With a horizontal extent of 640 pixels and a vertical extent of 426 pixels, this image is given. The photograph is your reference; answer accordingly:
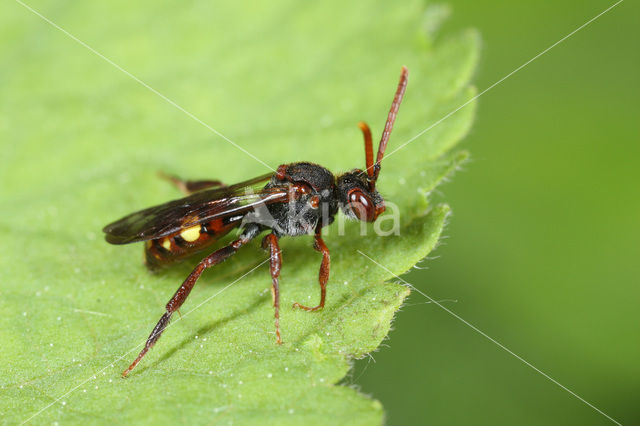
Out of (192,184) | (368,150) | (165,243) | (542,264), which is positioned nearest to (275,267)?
(165,243)

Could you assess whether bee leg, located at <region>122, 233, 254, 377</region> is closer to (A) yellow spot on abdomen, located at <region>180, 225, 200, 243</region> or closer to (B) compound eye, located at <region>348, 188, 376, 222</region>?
(A) yellow spot on abdomen, located at <region>180, 225, 200, 243</region>

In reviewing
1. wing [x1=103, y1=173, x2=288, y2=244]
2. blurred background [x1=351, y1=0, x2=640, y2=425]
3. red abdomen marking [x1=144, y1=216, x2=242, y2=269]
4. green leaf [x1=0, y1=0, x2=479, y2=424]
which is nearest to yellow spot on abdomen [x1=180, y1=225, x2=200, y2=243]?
red abdomen marking [x1=144, y1=216, x2=242, y2=269]

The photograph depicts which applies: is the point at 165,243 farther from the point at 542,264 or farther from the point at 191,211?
the point at 542,264

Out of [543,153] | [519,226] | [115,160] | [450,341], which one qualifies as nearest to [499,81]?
[543,153]

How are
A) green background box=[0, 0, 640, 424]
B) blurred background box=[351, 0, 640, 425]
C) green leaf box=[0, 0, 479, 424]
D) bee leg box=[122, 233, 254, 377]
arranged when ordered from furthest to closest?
blurred background box=[351, 0, 640, 425] → green background box=[0, 0, 640, 424] → bee leg box=[122, 233, 254, 377] → green leaf box=[0, 0, 479, 424]

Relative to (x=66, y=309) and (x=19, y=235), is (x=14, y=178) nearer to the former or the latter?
(x=19, y=235)

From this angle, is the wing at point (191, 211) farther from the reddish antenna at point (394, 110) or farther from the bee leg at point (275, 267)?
the reddish antenna at point (394, 110)
